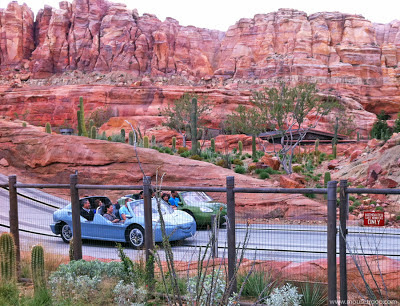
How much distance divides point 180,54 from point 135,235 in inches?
3828

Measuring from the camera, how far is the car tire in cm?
913

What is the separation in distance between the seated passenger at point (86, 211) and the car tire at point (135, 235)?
2.78 ft

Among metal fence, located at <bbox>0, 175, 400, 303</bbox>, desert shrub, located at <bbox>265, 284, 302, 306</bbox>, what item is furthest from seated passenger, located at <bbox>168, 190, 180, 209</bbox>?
desert shrub, located at <bbox>265, 284, 302, 306</bbox>

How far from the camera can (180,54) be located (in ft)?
338

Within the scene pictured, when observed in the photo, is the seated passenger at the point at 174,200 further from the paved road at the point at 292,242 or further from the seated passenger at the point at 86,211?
the paved road at the point at 292,242

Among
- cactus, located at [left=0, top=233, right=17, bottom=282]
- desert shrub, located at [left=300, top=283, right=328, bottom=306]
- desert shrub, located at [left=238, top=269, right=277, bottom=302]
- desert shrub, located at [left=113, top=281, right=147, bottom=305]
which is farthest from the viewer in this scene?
cactus, located at [left=0, top=233, right=17, bottom=282]

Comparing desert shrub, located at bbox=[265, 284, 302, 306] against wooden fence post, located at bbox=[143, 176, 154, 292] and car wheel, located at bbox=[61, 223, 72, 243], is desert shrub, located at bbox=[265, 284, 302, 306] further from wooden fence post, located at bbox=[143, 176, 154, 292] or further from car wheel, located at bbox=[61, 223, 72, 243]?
car wheel, located at bbox=[61, 223, 72, 243]

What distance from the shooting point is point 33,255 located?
647 centimetres

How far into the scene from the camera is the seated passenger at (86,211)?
8.87 m

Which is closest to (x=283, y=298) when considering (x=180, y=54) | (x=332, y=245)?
(x=332, y=245)

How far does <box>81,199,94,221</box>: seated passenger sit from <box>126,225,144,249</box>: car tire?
0.85 meters

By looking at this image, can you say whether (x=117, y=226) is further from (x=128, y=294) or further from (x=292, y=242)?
(x=292, y=242)

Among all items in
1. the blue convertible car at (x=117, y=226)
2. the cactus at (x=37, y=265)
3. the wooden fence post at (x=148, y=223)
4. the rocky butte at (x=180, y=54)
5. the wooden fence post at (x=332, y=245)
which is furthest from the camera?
the rocky butte at (x=180, y=54)

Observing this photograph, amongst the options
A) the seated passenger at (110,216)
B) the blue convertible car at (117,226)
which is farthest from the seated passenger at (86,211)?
the seated passenger at (110,216)
